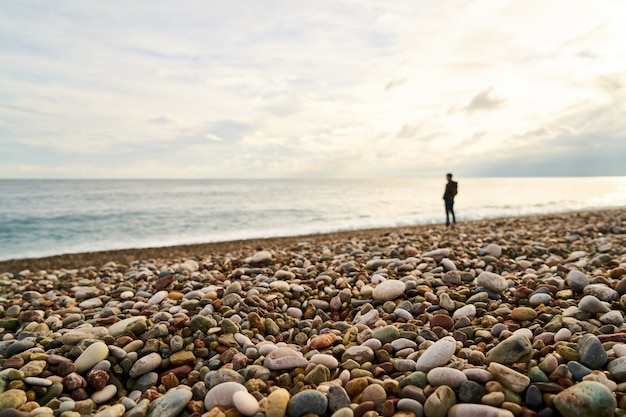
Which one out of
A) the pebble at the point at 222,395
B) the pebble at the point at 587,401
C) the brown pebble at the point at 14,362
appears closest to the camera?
the pebble at the point at 587,401

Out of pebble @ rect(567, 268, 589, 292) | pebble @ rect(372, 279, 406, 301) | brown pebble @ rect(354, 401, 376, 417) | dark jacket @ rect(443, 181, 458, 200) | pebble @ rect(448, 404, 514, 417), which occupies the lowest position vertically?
brown pebble @ rect(354, 401, 376, 417)

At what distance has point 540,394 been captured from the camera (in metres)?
2.34

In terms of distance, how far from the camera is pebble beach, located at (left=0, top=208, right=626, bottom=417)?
2.47 m

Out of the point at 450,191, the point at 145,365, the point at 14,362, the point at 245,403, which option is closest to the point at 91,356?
the point at 145,365

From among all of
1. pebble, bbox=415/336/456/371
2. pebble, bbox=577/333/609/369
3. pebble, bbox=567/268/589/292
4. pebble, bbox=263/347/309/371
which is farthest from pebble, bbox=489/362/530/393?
pebble, bbox=567/268/589/292

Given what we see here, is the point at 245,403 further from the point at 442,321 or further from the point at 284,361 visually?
the point at 442,321

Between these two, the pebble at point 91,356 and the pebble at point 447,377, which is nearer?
the pebble at point 447,377

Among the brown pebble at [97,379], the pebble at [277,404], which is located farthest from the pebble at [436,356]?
the brown pebble at [97,379]

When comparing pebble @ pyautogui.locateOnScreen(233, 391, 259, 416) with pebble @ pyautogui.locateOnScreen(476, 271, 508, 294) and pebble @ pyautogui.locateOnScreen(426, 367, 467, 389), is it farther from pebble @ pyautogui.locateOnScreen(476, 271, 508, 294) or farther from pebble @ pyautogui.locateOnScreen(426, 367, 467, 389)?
pebble @ pyautogui.locateOnScreen(476, 271, 508, 294)

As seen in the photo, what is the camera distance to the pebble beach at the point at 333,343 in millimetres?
2469

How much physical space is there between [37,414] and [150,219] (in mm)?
26149

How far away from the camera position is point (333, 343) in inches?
140

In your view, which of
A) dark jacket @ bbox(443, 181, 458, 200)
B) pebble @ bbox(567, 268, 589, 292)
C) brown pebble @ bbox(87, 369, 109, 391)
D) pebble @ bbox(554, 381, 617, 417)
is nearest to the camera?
pebble @ bbox(554, 381, 617, 417)

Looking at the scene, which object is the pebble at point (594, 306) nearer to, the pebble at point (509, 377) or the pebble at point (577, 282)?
the pebble at point (577, 282)
